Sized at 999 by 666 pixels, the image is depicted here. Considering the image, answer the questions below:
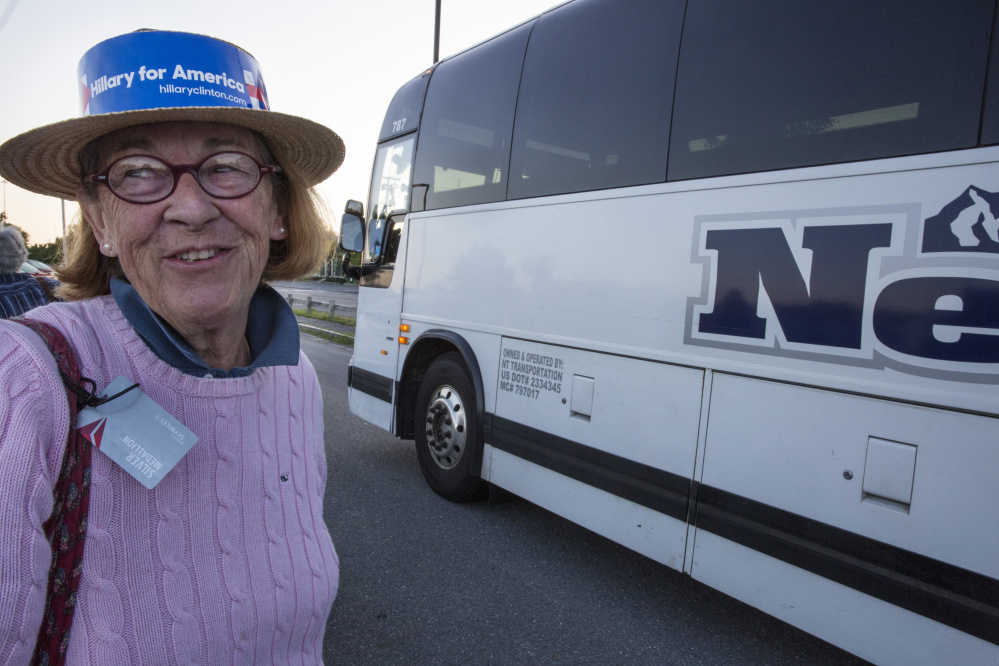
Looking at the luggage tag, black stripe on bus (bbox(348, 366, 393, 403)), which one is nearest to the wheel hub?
black stripe on bus (bbox(348, 366, 393, 403))

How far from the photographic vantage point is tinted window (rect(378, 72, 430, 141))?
5652 mm

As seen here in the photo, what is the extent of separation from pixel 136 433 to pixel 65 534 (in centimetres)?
18

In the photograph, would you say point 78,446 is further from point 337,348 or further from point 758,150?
point 337,348

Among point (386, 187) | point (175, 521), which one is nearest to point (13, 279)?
point (386, 187)

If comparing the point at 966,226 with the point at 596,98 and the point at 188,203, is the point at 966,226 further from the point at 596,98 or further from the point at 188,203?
the point at 188,203

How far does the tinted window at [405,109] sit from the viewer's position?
18.5 feet

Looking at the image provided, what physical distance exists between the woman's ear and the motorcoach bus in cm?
242

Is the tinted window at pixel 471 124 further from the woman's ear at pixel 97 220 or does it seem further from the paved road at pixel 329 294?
the paved road at pixel 329 294

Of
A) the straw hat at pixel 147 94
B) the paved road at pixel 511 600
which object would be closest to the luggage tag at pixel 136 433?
the straw hat at pixel 147 94

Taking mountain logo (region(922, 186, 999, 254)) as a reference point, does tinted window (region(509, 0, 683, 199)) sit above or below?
above

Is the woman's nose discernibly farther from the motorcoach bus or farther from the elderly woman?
the motorcoach bus

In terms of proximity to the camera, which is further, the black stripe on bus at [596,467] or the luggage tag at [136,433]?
the black stripe on bus at [596,467]

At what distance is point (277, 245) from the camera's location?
1.77 m

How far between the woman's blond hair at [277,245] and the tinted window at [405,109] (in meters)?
4.07
